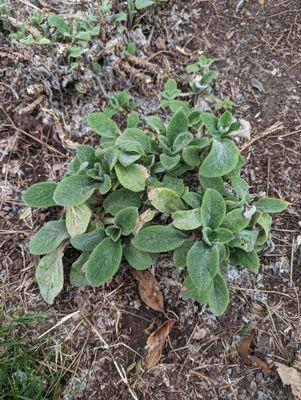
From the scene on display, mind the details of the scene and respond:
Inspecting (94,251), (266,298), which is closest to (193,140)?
(94,251)

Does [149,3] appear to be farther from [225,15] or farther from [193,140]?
[193,140]

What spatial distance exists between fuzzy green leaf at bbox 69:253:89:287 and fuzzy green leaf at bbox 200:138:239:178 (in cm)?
60

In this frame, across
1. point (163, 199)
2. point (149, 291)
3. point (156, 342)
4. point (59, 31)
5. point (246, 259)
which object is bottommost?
point (156, 342)

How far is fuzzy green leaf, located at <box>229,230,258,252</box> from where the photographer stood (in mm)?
1708

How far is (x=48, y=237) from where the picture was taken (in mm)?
1831

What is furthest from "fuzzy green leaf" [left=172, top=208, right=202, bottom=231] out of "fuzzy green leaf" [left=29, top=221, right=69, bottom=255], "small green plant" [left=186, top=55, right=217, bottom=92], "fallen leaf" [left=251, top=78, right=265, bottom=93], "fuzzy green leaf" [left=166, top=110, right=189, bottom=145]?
"fallen leaf" [left=251, top=78, right=265, bottom=93]

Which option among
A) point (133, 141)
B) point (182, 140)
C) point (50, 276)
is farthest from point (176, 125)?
point (50, 276)

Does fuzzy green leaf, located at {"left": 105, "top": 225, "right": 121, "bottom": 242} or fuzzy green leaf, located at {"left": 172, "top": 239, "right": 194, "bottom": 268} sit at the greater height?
fuzzy green leaf, located at {"left": 105, "top": 225, "right": 121, "bottom": 242}

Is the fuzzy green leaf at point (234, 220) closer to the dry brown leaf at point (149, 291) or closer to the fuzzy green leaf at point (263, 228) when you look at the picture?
the fuzzy green leaf at point (263, 228)

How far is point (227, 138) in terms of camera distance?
6.22ft

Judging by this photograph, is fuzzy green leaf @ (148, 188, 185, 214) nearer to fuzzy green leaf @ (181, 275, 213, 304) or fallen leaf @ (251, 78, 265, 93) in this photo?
fuzzy green leaf @ (181, 275, 213, 304)

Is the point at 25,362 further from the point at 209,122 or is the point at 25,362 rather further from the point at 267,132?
the point at 267,132

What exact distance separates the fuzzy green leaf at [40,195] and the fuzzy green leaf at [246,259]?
2.55 feet

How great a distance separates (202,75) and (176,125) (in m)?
0.71
